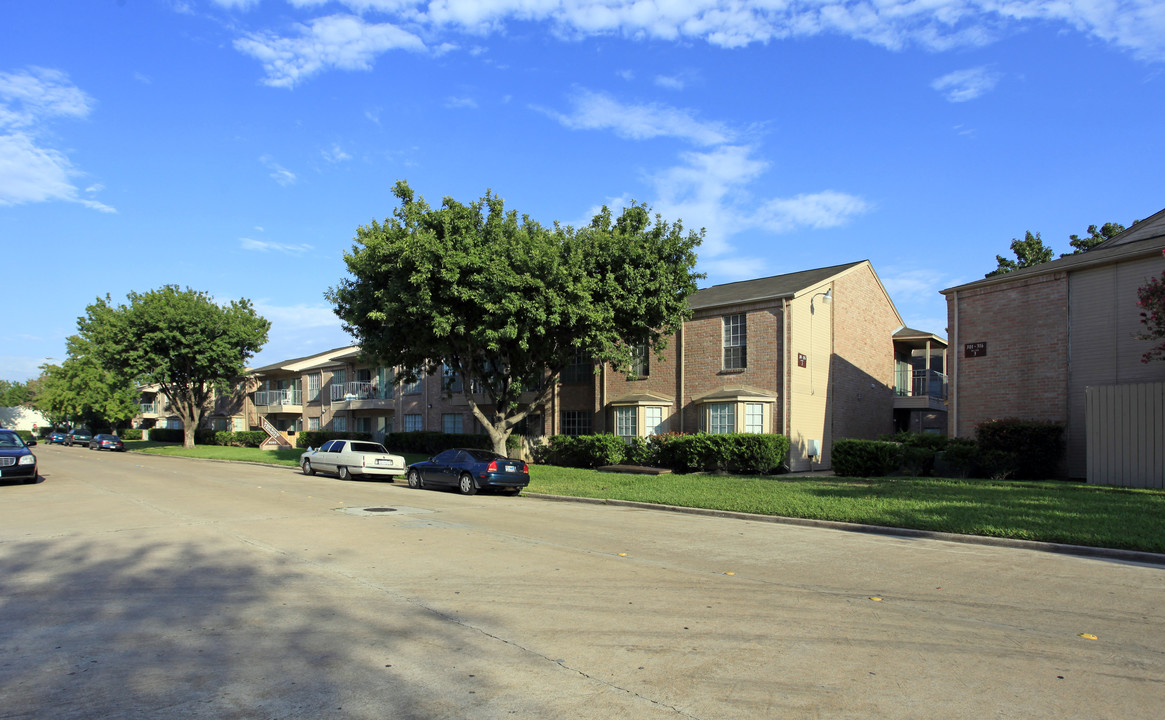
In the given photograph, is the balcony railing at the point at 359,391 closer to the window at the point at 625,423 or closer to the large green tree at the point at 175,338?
the large green tree at the point at 175,338

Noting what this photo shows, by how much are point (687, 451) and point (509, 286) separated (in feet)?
28.4

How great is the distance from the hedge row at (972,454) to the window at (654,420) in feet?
23.3

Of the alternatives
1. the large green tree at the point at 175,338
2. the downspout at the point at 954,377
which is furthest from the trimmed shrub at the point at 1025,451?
the large green tree at the point at 175,338

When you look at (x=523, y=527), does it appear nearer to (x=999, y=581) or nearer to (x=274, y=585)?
(x=274, y=585)

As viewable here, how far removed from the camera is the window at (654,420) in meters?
28.0

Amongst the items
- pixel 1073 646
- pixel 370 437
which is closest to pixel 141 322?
pixel 370 437

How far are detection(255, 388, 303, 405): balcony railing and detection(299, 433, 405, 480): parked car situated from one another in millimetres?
29534

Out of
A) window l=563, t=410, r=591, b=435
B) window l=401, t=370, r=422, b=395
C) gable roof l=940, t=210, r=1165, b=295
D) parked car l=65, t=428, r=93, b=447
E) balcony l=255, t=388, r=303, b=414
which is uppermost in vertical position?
gable roof l=940, t=210, r=1165, b=295

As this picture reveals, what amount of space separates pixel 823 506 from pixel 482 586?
8.46 meters

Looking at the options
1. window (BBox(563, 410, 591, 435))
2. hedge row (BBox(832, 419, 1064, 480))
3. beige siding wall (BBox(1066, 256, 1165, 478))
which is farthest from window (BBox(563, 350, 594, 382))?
beige siding wall (BBox(1066, 256, 1165, 478))

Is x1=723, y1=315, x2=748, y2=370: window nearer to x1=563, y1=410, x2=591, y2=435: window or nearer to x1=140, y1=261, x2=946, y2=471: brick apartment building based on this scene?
x1=140, y1=261, x2=946, y2=471: brick apartment building

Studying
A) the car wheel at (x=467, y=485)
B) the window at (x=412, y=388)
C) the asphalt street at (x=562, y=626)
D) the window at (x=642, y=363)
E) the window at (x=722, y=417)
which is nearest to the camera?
the asphalt street at (x=562, y=626)

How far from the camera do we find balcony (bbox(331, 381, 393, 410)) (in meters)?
43.3

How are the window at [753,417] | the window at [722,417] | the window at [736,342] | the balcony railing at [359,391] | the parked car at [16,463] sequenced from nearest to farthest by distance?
the parked car at [16,463] → the window at [753,417] → the window at [722,417] → the window at [736,342] → the balcony railing at [359,391]
